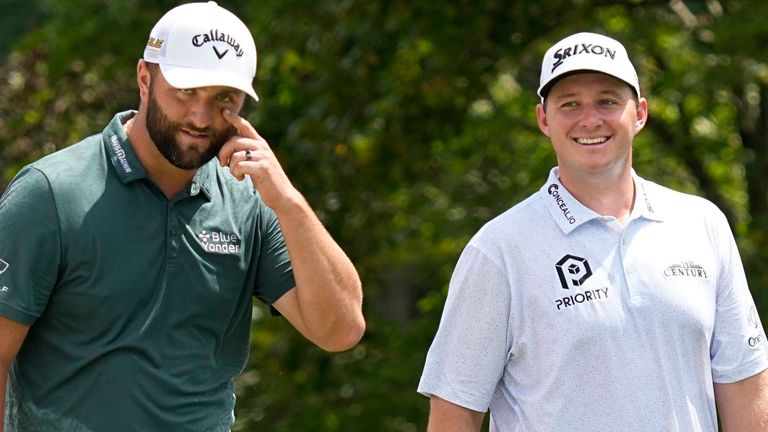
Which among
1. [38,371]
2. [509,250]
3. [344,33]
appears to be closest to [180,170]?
[38,371]

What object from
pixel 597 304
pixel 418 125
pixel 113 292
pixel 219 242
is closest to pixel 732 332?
pixel 597 304

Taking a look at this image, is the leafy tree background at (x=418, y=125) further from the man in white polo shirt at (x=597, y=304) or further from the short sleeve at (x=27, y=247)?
the short sleeve at (x=27, y=247)

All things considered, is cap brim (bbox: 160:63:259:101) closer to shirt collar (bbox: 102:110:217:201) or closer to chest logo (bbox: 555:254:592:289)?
shirt collar (bbox: 102:110:217:201)

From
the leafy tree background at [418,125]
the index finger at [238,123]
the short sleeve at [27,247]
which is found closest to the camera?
the short sleeve at [27,247]

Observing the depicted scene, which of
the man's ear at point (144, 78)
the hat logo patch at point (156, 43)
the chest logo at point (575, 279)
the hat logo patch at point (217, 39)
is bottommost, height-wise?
the chest logo at point (575, 279)

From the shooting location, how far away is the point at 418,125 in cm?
955

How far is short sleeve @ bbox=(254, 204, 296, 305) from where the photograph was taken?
404 cm

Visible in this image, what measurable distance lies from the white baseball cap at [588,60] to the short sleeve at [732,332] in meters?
0.50

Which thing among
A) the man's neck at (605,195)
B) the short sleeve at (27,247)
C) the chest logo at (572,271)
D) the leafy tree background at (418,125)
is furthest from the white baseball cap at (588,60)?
the leafy tree background at (418,125)

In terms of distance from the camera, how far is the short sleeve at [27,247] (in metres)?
3.67

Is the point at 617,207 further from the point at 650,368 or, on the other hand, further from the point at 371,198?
the point at 371,198

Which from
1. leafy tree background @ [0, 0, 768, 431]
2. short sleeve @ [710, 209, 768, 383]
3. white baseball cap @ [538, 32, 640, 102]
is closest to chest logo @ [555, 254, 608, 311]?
short sleeve @ [710, 209, 768, 383]

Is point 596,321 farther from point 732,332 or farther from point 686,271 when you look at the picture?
point 732,332

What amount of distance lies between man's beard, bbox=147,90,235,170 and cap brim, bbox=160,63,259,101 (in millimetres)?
91
